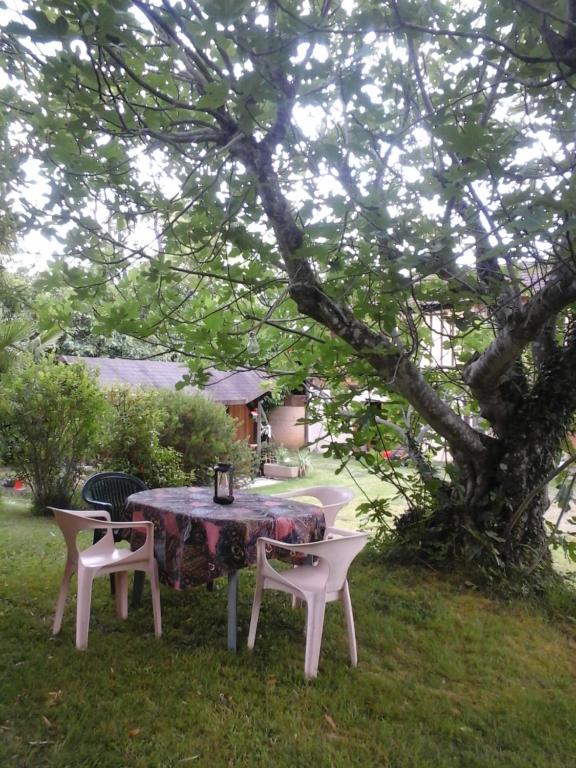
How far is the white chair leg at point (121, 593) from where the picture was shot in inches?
132

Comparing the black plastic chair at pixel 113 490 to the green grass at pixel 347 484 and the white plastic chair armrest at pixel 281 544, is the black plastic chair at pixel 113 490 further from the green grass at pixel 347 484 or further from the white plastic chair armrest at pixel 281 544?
the green grass at pixel 347 484

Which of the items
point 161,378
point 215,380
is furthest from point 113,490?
point 161,378

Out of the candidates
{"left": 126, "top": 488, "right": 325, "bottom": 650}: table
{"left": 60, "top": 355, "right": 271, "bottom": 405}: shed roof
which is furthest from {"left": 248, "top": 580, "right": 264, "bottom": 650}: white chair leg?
{"left": 60, "top": 355, "right": 271, "bottom": 405}: shed roof

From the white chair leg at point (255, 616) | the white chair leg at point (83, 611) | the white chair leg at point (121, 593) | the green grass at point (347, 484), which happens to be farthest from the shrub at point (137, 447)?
the white chair leg at point (255, 616)

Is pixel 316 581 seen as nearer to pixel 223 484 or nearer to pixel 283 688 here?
pixel 283 688

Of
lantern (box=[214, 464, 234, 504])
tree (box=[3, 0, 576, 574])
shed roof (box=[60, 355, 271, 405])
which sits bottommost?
lantern (box=[214, 464, 234, 504])

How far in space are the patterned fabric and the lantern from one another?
60 mm

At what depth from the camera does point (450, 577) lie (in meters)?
4.39

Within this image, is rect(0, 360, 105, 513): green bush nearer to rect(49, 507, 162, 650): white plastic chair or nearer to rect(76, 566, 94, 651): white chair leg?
rect(49, 507, 162, 650): white plastic chair

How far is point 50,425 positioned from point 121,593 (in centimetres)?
491

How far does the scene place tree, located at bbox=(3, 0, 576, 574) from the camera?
1.94m

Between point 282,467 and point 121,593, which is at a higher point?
point 121,593

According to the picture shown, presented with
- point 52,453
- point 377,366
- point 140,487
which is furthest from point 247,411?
point 377,366

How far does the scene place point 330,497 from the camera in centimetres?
423
